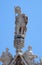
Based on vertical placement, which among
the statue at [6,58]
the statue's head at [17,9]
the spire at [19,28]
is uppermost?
the statue's head at [17,9]

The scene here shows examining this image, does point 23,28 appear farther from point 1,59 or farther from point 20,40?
point 1,59

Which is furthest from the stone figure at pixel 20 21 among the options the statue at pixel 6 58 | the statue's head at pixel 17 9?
the statue at pixel 6 58

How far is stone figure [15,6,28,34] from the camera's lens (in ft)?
46.4

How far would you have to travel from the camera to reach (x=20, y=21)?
46.9 ft

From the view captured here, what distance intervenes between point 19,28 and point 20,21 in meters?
0.38

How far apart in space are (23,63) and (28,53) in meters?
0.54

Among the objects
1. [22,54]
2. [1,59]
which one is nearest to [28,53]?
[22,54]

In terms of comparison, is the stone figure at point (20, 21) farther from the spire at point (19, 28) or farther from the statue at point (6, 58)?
the statue at point (6, 58)

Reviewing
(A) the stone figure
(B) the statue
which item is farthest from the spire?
(B) the statue

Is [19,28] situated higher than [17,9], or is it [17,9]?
[17,9]

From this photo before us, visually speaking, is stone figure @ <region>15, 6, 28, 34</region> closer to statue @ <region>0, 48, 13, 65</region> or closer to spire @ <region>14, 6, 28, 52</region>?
spire @ <region>14, 6, 28, 52</region>

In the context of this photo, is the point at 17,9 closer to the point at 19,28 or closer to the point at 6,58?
the point at 19,28

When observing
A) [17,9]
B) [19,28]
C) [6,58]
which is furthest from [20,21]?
[6,58]

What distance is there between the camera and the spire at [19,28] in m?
13.8
